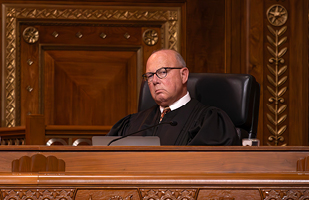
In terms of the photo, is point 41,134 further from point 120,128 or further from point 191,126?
point 191,126

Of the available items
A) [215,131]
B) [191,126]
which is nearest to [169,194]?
[215,131]

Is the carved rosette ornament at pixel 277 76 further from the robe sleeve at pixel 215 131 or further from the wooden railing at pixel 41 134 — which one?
the wooden railing at pixel 41 134

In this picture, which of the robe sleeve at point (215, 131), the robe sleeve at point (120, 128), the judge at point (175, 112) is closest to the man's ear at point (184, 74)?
the judge at point (175, 112)

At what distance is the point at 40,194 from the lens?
0.84m

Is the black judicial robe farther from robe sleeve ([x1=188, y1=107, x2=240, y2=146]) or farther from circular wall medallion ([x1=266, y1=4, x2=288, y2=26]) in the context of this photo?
circular wall medallion ([x1=266, y1=4, x2=288, y2=26])

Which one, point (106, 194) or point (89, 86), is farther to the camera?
point (89, 86)

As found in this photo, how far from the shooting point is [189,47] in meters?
4.04

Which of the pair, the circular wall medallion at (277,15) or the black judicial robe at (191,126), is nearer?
the black judicial robe at (191,126)

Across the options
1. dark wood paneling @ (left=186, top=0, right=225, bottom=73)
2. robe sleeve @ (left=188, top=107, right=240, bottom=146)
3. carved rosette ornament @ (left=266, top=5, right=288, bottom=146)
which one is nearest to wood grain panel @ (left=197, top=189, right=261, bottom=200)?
robe sleeve @ (left=188, top=107, right=240, bottom=146)

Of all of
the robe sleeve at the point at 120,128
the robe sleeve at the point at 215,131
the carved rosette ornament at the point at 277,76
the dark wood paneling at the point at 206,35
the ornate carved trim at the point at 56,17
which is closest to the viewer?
the robe sleeve at the point at 215,131

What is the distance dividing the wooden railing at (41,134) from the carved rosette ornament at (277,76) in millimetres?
1593

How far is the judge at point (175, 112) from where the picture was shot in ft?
6.74

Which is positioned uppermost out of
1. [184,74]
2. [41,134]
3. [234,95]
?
[184,74]

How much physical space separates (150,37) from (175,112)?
6.49 ft
